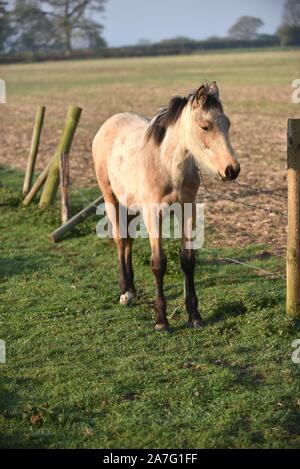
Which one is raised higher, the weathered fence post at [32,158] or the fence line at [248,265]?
the weathered fence post at [32,158]

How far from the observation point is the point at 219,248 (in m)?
9.26

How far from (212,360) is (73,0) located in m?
92.6

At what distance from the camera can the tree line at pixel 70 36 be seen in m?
81.9

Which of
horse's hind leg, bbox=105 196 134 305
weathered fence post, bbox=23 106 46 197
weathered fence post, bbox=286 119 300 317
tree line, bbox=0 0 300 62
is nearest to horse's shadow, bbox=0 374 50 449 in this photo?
horse's hind leg, bbox=105 196 134 305

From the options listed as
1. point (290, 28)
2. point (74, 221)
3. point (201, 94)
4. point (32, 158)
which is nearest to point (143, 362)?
point (201, 94)

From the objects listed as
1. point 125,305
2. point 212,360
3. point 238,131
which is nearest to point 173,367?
point 212,360

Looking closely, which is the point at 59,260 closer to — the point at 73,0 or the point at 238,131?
the point at 238,131

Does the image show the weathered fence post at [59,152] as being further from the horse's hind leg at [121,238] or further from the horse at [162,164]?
the horse's hind leg at [121,238]

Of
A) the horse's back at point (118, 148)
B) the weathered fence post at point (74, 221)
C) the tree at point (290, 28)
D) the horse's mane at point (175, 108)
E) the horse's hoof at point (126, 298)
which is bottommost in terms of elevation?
the horse's hoof at point (126, 298)

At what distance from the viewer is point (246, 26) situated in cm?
15038

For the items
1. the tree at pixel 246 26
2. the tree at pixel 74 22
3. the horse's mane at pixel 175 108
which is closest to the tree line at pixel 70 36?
the tree at pixel 74 22

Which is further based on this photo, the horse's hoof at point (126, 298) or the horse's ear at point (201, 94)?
the horse's hoof at point (126, 298)

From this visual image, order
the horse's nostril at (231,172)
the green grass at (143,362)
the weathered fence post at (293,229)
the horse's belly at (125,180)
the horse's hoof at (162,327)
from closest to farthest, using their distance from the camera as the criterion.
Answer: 1. the green grass at (143,362)
2. the horse's nostril at (231,172)
3. the weathered fence post at (293,229)
4. the horse's hoof at (162,327)
5. the horse's belly at (125,180)

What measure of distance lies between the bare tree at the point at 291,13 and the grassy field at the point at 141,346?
7395 centimetres
